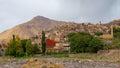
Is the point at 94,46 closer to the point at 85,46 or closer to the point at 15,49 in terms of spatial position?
the point at 85,46

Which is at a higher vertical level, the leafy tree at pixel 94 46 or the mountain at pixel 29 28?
the mountain at pixel 29 28

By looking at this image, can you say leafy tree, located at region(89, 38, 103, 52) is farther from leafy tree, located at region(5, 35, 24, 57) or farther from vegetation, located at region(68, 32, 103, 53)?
leafy tree, located at region(5, 35, 24, 57)

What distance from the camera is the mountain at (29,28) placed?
142625mm

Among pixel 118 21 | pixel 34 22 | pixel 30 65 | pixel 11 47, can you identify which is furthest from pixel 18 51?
pixel 34 22

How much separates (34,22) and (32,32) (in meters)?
25.3

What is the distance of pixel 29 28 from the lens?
158 m

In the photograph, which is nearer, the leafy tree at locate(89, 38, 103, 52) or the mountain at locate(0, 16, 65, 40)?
the leafy tree at locate(89, 38, 103, 52)

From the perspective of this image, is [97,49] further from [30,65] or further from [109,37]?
[30,65]

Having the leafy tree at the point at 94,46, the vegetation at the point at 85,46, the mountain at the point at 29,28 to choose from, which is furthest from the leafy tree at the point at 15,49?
the mountain at the point at 29,28

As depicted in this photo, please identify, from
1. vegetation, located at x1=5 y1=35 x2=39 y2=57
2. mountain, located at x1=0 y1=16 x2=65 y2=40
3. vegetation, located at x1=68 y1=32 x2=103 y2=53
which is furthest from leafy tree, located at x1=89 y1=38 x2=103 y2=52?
mountain, located at x1=0 y1=16 x2=65 y2=40

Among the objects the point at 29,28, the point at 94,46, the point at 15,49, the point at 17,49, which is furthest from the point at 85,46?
the point at 29,28

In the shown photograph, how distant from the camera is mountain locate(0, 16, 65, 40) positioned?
468ft

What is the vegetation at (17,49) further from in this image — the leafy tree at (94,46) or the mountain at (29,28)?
the mountain at (29,28)

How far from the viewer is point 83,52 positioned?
5156 cm
